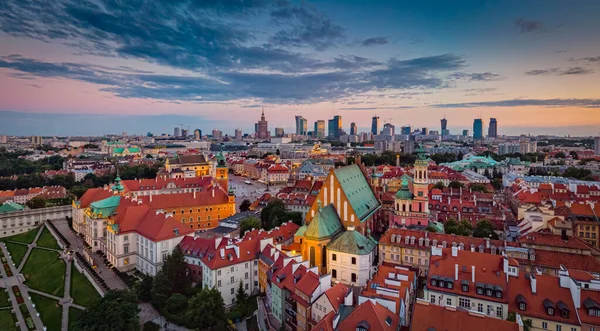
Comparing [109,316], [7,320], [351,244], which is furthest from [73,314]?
[351,244]

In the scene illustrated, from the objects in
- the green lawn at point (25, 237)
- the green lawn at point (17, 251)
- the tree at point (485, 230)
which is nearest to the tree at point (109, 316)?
the green lawn at point (17, 251)

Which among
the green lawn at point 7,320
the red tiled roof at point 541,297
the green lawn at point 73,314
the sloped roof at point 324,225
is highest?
the sloped roof at point 324,225

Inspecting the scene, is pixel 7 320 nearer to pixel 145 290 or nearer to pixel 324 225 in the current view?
pixel 145 290

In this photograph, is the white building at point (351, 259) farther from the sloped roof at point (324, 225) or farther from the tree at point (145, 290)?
the tree at point (145, 290)

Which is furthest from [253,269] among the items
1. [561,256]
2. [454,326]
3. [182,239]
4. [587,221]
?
[587,221]

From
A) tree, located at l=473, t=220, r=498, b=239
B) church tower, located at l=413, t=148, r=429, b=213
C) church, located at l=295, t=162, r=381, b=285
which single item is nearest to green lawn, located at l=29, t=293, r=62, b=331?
church, located at l=295, t=162, r=381, b=285

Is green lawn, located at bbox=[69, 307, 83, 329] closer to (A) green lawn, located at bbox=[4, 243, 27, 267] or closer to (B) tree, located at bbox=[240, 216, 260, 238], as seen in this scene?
(A) green lawn, located at bbox=[4, 243, 27, 267]
